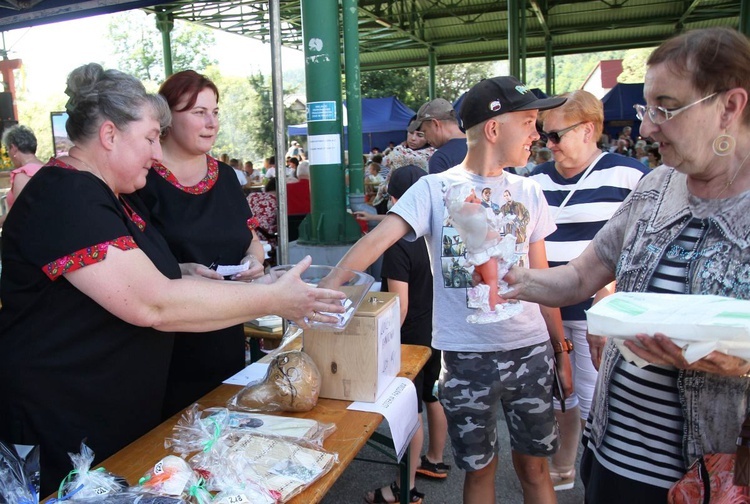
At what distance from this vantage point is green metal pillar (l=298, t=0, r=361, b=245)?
5.14 metres

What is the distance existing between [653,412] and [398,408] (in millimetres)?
785

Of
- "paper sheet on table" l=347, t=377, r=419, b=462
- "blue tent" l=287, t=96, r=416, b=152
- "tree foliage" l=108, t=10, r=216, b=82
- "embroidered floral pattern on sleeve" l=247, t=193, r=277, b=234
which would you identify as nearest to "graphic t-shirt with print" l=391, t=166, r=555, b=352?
"paper sheet on table" l=347, t=377, r=419, b=462

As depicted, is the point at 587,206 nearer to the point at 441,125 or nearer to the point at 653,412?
the point at 653,412

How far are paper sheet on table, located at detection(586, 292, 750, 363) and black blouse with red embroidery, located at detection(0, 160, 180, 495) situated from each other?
120cm

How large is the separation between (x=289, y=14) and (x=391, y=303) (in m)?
16.4

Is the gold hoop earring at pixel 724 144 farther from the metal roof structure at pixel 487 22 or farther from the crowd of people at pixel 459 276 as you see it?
the metal roof structure at pixel 487 22

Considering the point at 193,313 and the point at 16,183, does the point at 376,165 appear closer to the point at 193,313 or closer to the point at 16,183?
the point at 16,183

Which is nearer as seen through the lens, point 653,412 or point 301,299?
point 653,412

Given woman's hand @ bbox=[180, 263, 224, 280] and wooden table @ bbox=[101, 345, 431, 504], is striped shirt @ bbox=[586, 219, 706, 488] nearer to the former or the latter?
wooden table @ bbox=[101, 345, 431, 504]

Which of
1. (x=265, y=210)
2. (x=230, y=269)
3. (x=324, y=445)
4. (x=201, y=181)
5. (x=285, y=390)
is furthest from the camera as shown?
(x=265, y=210)

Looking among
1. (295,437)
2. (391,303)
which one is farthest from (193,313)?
(391,303)

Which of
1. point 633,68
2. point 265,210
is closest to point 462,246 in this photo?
point 265,210

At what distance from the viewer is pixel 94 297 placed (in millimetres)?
1514

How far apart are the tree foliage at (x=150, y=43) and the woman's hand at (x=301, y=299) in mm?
38852
